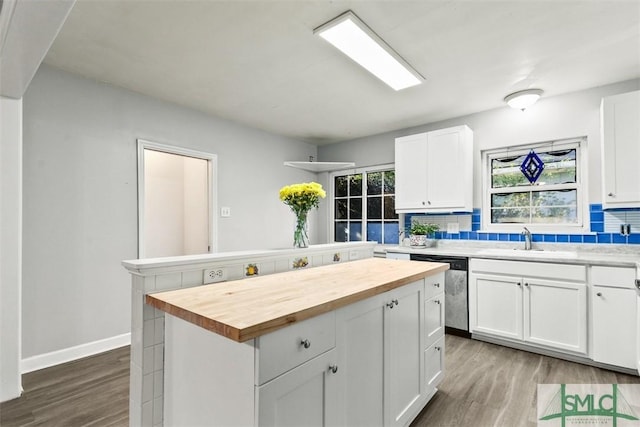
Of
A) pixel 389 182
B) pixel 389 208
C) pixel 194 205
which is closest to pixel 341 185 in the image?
pixel 389 182

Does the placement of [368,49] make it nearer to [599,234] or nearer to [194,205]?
[599,234]

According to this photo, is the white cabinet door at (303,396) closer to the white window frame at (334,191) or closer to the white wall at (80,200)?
the white wall at (80,200)

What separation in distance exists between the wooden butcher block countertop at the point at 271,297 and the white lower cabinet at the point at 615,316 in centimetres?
168

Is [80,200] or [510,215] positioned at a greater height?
[80,200]

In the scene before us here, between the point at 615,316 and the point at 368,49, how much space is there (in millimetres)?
2825

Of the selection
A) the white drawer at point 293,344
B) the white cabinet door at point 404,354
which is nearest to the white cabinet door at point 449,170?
the white cabinet door at point 404,354

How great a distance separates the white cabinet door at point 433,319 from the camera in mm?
1970

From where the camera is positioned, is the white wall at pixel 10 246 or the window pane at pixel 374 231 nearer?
the white wall at pixel 10 246

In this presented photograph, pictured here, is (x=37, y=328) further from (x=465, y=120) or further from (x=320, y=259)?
(x=465, y=120)

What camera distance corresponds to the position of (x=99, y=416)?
6.42 ft

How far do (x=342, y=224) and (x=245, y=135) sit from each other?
2.08 m

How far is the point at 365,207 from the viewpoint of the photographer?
16.2ft

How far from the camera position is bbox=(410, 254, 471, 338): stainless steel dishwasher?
3.22 metres

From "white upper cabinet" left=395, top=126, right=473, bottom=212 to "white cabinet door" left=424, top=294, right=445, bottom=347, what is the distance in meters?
1.73
